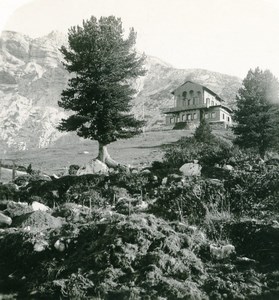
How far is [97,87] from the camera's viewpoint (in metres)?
22.4

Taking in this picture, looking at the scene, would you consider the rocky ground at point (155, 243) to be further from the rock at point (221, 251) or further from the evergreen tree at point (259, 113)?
the evergreen tree at point (259, 113)

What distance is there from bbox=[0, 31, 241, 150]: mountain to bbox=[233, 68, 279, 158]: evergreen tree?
73434mm

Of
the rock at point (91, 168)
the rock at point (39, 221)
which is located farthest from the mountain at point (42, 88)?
the rock at point (39, 221)

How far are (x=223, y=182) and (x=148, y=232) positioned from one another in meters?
4.37

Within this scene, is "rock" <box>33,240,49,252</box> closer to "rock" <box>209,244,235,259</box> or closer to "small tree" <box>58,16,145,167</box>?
"rock" <box>209,244,235,259</box>

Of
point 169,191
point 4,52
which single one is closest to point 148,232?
point 169,191

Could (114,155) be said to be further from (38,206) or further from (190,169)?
(38,206)

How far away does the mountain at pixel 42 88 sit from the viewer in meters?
128

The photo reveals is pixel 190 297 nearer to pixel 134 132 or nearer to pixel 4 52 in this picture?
pixel 134 132

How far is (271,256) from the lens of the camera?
27.1ft

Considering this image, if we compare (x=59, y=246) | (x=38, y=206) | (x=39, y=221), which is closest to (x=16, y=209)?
(x=38, y=206)

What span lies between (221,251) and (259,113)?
23.9 metres

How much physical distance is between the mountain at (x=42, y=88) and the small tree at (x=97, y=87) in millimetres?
82795

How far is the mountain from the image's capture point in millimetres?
127875
